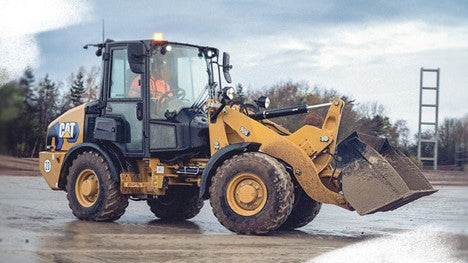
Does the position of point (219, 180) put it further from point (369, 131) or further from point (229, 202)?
point (369, 131)

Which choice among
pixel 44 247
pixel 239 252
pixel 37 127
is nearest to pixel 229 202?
pixel 239 252

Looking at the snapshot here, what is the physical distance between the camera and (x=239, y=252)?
26.9 feet

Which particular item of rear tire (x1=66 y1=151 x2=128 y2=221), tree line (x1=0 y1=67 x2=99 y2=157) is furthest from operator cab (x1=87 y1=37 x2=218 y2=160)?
tree line (x1=0 y1=67 x2=99 y2=157)

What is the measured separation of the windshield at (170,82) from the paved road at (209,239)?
5.79ft

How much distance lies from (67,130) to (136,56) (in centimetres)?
206

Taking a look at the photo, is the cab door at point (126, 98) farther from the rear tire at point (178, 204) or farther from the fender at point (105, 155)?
the rear tire at point (178, 204)

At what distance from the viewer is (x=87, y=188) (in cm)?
1151

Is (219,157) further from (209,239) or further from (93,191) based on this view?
(93,191)

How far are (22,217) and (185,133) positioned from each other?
2.63 metres

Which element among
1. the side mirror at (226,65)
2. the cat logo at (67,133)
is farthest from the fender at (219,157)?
the cat logo at (67,133)

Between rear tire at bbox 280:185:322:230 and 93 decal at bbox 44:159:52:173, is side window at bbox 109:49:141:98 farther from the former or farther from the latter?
rear tire at bbox 280:185:322:230

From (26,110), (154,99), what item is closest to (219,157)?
(154,99)

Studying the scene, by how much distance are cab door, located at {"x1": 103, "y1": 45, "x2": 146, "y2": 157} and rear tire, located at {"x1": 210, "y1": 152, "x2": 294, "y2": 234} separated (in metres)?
1.59

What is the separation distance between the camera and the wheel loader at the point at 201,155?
31.9ft
